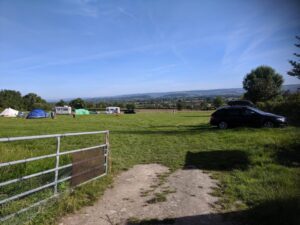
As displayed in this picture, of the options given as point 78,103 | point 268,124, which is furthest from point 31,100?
point 268,124

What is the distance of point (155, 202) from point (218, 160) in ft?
15.7

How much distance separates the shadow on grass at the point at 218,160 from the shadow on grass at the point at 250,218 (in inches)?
138

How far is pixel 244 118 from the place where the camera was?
66.9 ft

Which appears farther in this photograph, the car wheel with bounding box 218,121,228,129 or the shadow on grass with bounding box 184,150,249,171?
the car wheel with bounding box 218,121,228,129

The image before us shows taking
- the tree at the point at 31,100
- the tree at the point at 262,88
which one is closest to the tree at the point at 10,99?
the tree at the point at 31,100

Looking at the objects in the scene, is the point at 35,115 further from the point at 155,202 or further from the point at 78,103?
the point at 78,103

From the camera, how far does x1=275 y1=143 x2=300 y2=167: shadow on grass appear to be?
971 centimetres

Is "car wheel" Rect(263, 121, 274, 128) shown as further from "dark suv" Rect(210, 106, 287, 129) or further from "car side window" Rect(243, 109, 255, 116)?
"car side window" Rect(243, 109, 255, 116)

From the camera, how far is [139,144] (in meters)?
14.4

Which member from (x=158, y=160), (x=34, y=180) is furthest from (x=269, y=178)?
(x=34, y=180)

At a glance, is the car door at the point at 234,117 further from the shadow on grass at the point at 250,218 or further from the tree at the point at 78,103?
the tree at the point at 78,103

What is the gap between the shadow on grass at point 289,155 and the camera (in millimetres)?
9705

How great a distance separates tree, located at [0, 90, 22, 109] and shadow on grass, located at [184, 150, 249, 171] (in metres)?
110

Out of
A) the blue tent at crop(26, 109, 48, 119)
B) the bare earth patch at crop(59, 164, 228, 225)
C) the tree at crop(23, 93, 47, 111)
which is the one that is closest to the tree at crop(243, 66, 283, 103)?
the blue tent at crop(26, 109, 48, 119)
